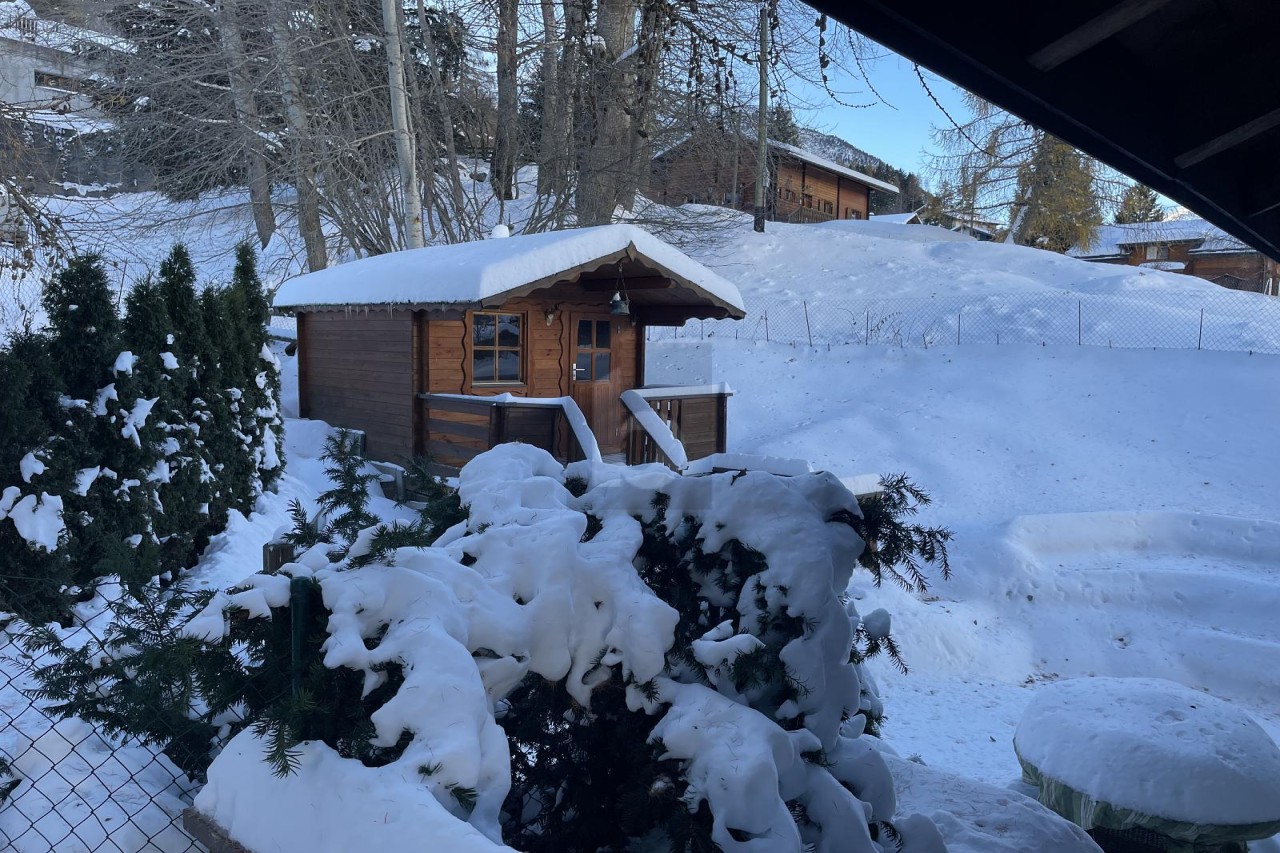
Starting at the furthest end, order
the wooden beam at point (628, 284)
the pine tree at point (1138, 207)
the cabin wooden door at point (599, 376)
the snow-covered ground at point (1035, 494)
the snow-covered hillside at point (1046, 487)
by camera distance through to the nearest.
A: the pine tree at point (1138, 207) < the cabin wooden door at point (599, 376) < the wooden beam at point (628, 284) < the snow-covered hillside at point (1046, 487) < the snow-covered ground at point (1035, 494)

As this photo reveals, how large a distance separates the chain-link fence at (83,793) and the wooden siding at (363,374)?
7971 mm

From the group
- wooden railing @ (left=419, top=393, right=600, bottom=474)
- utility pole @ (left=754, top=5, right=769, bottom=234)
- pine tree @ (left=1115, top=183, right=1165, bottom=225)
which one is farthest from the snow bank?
pine tree @ (left=1115, top=183, right=1165, bottom=225)

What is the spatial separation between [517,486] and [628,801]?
39.9 inches

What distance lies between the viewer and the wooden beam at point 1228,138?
3467mm

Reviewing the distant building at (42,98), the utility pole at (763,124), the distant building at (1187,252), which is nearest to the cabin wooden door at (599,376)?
the utility pole at (763,124)

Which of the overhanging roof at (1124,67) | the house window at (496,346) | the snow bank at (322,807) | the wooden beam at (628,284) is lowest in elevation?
the snow bank at (322,807)

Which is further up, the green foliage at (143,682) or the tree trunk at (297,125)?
the tree trunk at (297,125)

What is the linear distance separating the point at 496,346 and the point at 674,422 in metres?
2.77

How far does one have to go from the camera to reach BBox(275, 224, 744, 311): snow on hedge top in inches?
390

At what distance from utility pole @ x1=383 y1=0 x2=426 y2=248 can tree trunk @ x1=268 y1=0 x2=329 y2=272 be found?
233 centimetres

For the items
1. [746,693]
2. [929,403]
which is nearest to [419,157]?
[929,403]

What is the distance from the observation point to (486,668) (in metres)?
2.05

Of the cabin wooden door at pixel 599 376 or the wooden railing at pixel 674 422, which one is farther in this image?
the cabin wooden door at pixel 599 376

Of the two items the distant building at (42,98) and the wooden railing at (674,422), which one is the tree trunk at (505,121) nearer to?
the distant building at (42,98)
